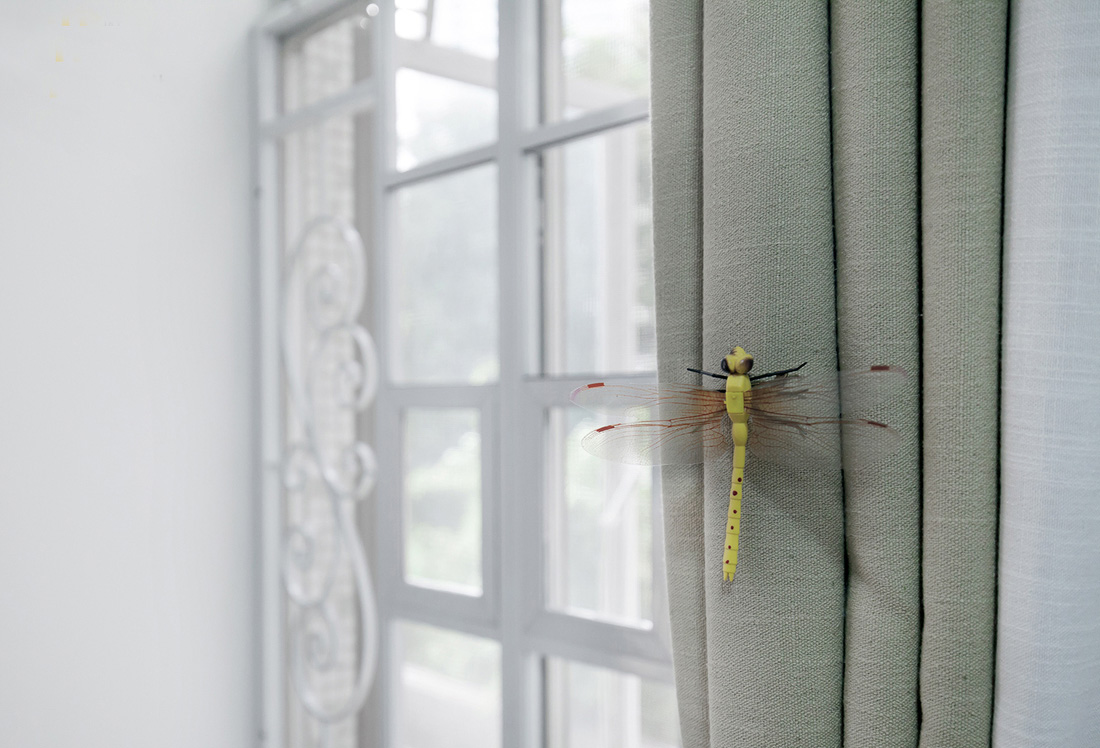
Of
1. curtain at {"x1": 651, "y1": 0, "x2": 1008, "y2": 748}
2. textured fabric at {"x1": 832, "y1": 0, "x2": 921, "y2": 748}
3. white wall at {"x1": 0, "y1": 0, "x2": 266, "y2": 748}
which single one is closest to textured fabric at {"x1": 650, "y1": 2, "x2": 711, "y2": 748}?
curtain at {"x1": 651, "y1": 0, "x2": 1008, "y2": 748}

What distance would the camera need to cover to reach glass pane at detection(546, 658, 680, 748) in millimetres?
1881

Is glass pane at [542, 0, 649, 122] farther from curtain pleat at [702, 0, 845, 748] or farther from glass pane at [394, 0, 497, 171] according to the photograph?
curtain pleat at [702, 0, 845, 748]

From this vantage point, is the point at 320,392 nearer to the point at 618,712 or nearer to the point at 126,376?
the point at 126,376

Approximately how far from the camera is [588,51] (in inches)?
51.0

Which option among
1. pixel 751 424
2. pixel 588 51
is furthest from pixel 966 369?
pixel 588 51

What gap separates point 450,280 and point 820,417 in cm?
119

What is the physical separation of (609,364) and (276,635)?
0.96m

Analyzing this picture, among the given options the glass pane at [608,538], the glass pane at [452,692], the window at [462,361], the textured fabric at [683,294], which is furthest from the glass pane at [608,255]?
the textured fabric at [683,294]

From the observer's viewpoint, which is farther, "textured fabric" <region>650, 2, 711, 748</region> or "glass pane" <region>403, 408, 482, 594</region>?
"glass pane" <region>403, 408, 482, 594</region>

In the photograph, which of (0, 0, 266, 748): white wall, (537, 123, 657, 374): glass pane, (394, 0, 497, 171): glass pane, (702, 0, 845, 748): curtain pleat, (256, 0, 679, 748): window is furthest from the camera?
(537, 123, 657, 374): glass pane

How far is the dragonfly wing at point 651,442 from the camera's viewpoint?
771 mm

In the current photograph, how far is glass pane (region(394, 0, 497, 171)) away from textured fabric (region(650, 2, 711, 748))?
22.9 inches

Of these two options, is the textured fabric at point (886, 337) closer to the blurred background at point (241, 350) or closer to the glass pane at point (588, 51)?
the blurred background at point (241, 350)

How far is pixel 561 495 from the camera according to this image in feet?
4.27
